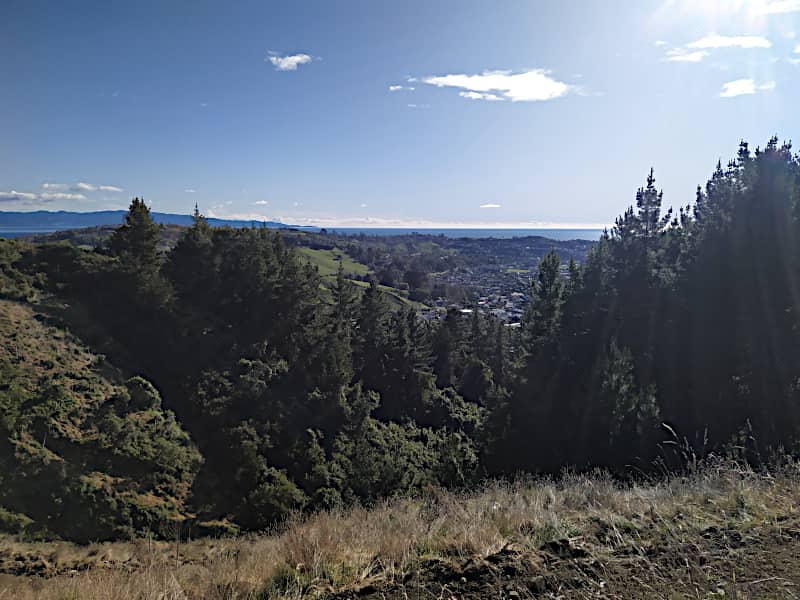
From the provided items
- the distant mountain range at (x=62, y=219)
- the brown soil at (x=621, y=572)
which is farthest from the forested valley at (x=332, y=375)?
Result: the distant mountain range at (x=62, y=219)

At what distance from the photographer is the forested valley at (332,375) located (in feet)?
43.9

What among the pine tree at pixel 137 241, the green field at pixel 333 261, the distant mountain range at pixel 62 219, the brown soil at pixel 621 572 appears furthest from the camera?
the distant mountain range at pixel 62 219

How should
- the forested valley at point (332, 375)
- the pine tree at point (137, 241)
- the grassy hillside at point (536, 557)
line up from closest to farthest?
the grassy hillside at point (536, 557)
the forested valley at point (332, 375)
the pine tree at point (137, 241)

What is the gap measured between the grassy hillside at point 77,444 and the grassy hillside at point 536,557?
12.5m

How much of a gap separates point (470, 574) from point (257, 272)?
2506 centimetres

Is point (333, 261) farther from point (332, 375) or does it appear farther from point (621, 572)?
point (621, 572)

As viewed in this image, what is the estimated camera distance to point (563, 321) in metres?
19.4

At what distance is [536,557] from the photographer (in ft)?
11.5

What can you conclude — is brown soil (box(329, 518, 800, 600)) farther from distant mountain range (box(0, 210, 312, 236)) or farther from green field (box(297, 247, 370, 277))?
distant mountain range (box(0, 210, 312, 236))

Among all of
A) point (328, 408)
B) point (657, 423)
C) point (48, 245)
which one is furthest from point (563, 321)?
point (48, 245)

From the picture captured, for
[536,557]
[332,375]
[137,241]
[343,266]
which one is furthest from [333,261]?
[536,557]

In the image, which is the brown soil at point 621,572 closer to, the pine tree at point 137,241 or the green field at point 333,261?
the pine tree at point 137,241

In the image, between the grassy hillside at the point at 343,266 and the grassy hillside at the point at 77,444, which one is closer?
the grassy hillside at the point at 77,444

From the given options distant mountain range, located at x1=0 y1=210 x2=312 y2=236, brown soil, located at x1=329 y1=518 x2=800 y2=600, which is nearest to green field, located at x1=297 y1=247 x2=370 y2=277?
distant mountain range, located at x1=0 y1=210 x2=312 y2=236
